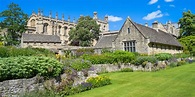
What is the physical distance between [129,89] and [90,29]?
56984 mm

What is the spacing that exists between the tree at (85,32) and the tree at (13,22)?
655 inches

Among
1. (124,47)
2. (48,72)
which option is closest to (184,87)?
(48,72)

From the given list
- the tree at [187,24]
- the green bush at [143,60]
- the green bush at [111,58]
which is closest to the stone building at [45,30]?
the tree at [187,24]

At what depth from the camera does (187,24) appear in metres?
53.1

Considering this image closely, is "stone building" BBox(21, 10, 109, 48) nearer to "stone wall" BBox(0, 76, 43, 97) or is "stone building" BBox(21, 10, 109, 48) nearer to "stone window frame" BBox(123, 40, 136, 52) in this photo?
"stone window frame" BBox(123, 40, 136, 52)

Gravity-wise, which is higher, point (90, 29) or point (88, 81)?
point (90, 29)

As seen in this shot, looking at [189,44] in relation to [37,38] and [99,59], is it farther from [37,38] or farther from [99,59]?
[37,38]

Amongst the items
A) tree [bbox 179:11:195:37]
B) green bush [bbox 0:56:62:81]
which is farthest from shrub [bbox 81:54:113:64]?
tree [bbox 179:11:195:37]

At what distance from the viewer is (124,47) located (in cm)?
3444

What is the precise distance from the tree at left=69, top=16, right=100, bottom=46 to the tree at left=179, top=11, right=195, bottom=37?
90.2 ft

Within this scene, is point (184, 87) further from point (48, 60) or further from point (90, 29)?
point (90, 29)

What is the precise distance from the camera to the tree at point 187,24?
Answer: 51.8 metres

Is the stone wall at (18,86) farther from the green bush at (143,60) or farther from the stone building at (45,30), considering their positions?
the stone building at (45,30)

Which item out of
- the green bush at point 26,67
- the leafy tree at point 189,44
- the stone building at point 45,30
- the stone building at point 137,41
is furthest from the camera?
the stone building at point 45,30
